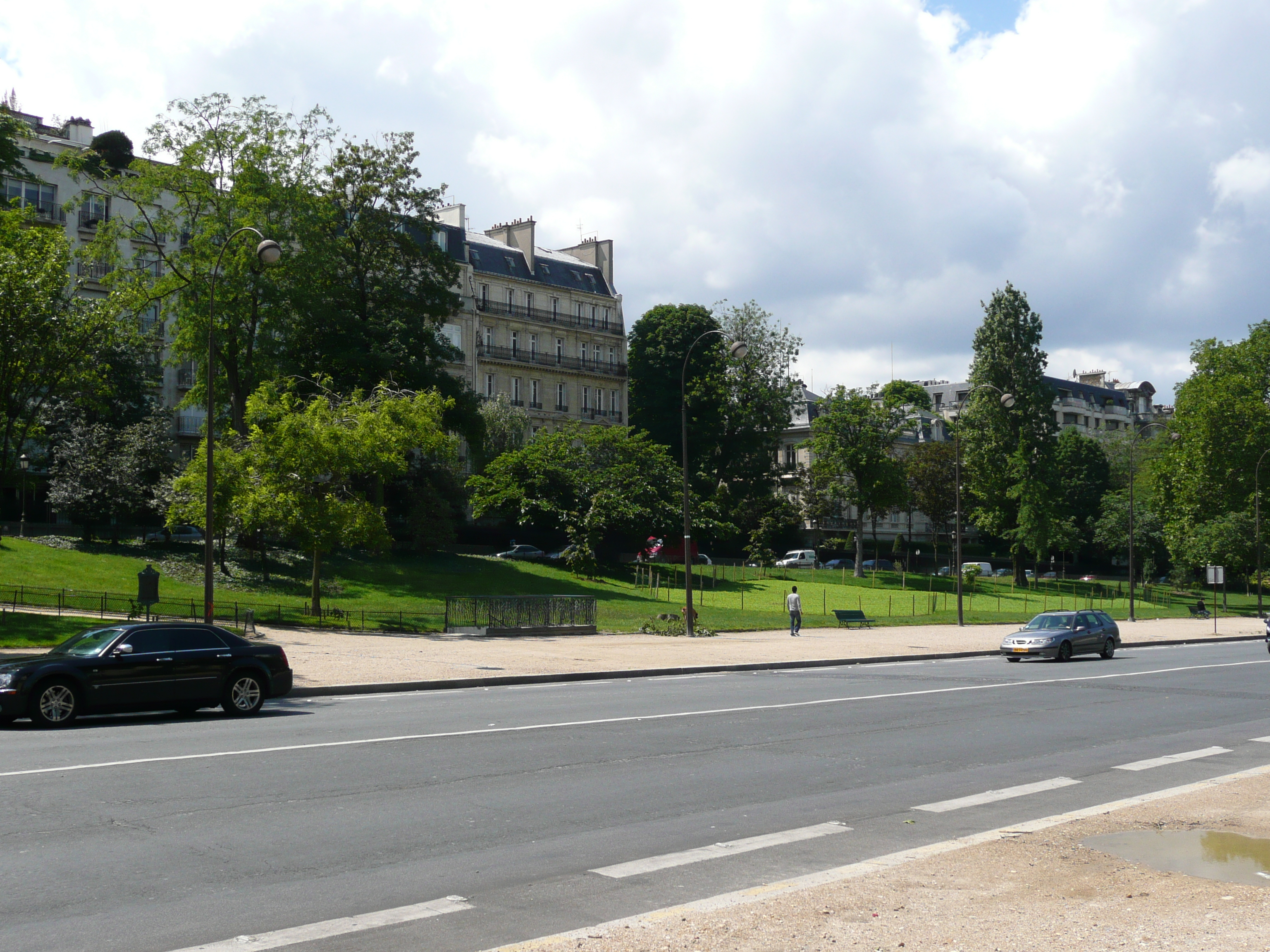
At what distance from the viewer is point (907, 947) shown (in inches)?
237

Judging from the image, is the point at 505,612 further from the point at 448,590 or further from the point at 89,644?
the point at 89,644

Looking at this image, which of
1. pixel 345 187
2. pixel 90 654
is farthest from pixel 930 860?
pixel 345 187

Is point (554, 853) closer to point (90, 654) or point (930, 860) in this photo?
point (930, 860)

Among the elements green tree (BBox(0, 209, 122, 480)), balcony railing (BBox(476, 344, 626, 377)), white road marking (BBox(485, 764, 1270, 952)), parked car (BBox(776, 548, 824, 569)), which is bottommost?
white road marking (BBox(485, 764, 1270, 952))

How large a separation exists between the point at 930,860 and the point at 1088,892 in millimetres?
1136

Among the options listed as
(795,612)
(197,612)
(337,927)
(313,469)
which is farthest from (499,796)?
(795,612)

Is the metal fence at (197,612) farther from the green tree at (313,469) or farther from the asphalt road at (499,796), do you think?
the asphalt road at (499,796)

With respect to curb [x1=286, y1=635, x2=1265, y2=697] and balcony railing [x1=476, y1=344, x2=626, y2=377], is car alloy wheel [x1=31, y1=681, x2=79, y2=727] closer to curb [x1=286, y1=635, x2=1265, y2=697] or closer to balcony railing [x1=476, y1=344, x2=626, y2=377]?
curb [x1=286, y1=635, x2=1265, y2=697]

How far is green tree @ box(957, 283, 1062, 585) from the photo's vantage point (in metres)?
80.4

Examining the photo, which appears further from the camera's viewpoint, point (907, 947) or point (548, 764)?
point (548, 764)

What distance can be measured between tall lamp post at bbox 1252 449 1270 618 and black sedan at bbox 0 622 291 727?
2253 inches

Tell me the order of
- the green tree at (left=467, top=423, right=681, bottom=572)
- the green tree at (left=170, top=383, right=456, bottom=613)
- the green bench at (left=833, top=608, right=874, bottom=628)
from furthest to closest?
the green tree at (left=467, top=423, right=681, bottom=572)
the green bench at (left=833, top=608, right=874, bottom=628)
the green tree at (left=170, top=383, right=456, bottom=613)

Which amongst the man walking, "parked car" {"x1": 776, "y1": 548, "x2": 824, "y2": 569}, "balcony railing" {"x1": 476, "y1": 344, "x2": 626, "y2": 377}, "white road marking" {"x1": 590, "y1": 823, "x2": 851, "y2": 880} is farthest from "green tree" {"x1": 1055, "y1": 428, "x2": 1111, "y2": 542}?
"white road marking" {"x1": 590, "y1": 823, "x2": 851, "y2": 880}

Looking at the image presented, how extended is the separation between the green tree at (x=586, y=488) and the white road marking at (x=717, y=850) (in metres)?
52.3
